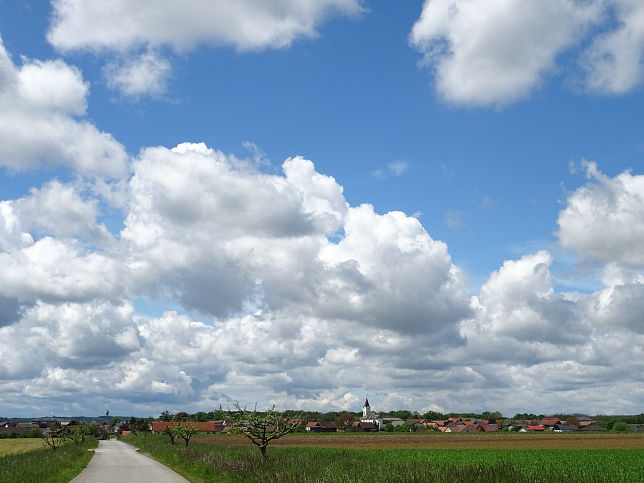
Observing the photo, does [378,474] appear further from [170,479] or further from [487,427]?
[487,427]

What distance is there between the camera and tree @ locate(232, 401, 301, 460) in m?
30.5

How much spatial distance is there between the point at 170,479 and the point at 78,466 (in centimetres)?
1349

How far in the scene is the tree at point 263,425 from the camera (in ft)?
100

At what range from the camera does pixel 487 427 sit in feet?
639

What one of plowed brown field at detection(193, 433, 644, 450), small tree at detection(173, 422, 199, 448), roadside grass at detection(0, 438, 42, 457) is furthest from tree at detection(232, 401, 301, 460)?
plowed brown field at detection(193, 433, 644, 450)

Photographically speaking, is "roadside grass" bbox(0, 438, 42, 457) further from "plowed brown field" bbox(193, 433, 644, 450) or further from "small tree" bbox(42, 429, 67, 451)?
"plowed brown field" bbox(193, 433, 644, 450)

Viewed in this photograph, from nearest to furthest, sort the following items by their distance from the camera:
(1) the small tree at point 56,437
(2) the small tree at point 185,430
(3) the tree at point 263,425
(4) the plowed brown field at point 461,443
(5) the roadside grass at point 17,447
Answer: (3) the tree at point 263,425 → (1) the small tree at point 56,437 → (2) the small tree at point 185,430 → (4) the plowed brown field at point 461,443 → (5) the roadside grass at point 17,447

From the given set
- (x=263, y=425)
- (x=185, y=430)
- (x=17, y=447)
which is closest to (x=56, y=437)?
(x=185, y=430)

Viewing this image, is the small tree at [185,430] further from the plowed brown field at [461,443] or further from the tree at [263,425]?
the tree at [263,425]

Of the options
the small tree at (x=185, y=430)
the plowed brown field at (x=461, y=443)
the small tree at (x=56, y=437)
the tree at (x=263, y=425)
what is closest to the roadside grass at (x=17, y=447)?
the small tree at (x=56, y=437)

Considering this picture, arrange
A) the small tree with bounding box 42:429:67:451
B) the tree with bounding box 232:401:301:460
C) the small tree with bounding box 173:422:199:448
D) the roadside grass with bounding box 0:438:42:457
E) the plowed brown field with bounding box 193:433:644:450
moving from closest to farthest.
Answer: the tree with bounding box 232:401:301:460
the small tree with bounding box 42:429:67:451
the small tree with bounding box 173:422:199:448
the plowed brown field with bounding box 193:433:644:450
the roadside grass with bounding box 0:438:42:457

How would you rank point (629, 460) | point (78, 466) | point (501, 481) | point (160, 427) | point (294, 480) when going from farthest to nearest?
point (160, 427) → point (629, 460) → point (78, 466) → point (294, 480) → point (501, 481)

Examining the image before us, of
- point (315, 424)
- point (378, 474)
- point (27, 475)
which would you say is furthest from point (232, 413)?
point (315, 424)

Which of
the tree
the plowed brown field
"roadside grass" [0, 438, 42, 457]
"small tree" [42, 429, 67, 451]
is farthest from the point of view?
"roadside grass" [0, 438, 42, 457]
